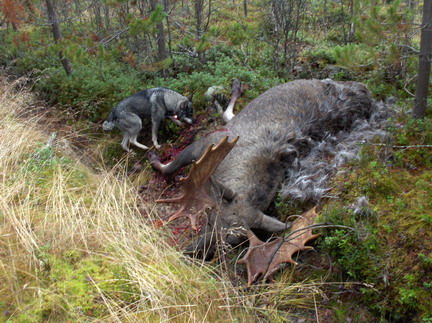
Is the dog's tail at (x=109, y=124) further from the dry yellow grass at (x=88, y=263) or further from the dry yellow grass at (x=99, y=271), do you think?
the dry yellow grass at (x=99, y=271)

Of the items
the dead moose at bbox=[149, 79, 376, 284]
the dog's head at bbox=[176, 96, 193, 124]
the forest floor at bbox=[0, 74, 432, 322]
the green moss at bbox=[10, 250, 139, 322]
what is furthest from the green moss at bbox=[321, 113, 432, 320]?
the dog's head at bbox=[176, 96, 193, 124]

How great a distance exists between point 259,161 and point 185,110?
217 cm

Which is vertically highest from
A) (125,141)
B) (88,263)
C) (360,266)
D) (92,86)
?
(92,86)

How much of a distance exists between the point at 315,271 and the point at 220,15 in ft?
38.1

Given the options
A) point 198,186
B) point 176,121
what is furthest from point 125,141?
point 198,186

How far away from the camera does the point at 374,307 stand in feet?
12.7

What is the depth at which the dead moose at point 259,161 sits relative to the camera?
4.57 m

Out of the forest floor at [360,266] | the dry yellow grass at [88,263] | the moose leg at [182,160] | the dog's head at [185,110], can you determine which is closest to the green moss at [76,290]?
the dry yellow grass at [88,263]

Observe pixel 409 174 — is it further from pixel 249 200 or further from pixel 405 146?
pixel 249 200

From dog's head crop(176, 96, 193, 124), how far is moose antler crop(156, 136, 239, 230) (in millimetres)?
2645

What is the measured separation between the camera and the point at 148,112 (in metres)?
7.44

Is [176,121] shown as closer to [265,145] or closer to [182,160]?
[182,160]

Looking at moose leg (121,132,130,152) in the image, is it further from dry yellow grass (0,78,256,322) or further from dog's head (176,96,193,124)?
dry yellow grass (0,78,256,322)

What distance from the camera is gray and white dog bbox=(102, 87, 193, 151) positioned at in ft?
24.2
